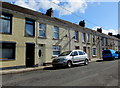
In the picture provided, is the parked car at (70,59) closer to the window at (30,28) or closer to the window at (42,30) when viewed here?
the window at (42,30)

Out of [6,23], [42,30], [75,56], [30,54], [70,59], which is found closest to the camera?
[6,23]

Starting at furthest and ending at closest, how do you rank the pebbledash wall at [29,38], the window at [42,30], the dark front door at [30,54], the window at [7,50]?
the window at [42,30]
the dark front door at [30,54]
the pebbledash wall at [29,38]
the window at [7,50]

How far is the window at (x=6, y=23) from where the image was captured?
37.9ft

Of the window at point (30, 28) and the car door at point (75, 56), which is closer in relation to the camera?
the car door at point (75, 56)

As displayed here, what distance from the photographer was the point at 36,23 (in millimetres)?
14336

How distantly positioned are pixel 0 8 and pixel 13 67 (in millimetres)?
5830

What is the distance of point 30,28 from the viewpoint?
547 inches

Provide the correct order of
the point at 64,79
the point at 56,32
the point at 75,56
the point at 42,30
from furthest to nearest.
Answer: the point at 56,32, the point at 42,30, the point at 75,56, the point at 64,79

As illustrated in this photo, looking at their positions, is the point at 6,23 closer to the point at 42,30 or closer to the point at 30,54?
the point at 30,54

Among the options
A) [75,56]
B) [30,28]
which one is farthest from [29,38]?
[75,56]

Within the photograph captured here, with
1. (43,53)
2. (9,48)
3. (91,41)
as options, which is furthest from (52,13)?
(91,41)

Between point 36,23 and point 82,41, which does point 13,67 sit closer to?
point 36,23

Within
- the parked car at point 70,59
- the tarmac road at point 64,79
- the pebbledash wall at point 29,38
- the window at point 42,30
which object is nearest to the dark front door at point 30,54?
the pebbledash wall at point 29,38

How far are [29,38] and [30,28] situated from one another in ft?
4.16
